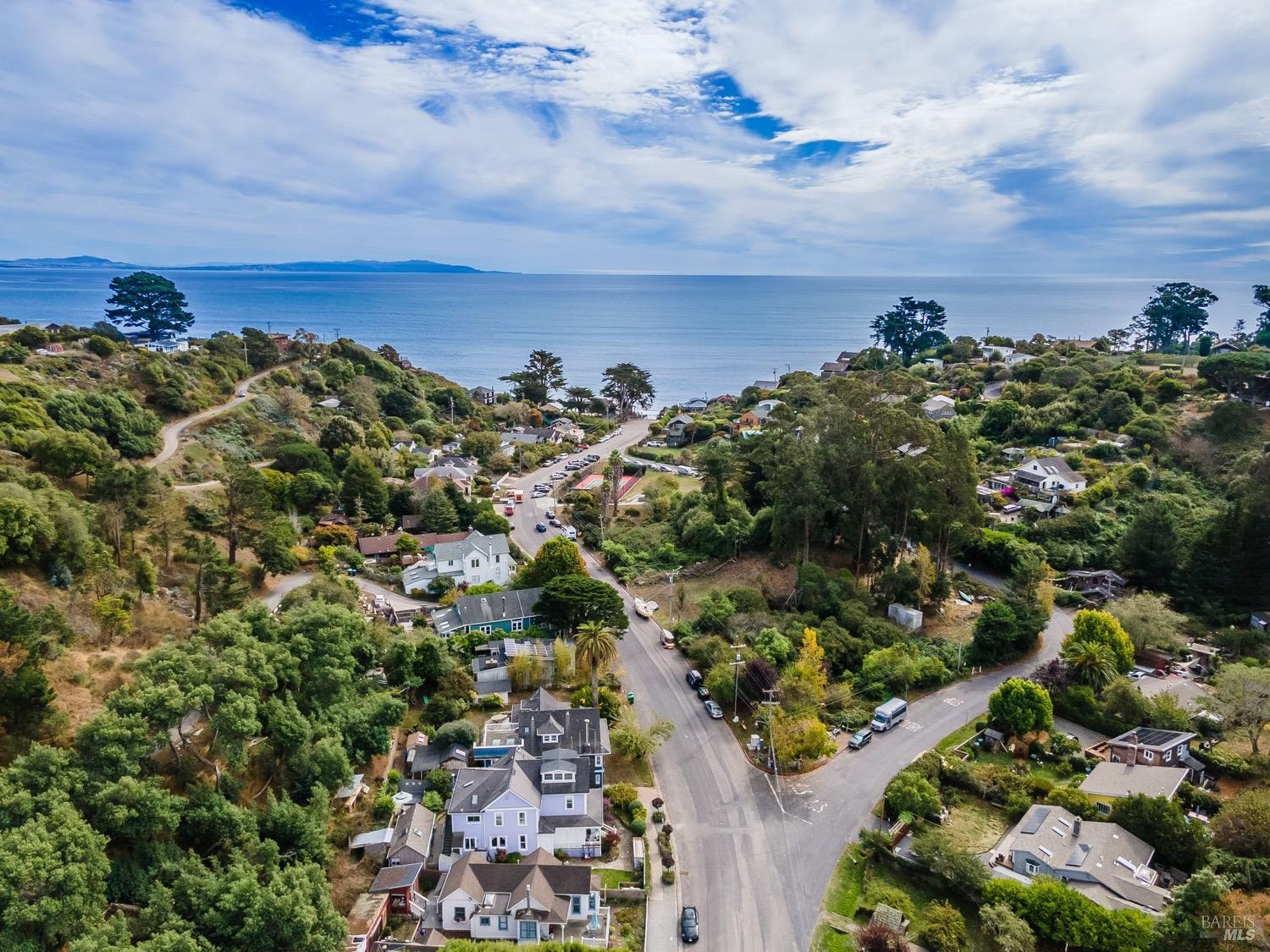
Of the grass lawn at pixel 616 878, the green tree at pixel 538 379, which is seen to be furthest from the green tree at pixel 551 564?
the green tree at pixel 538 379

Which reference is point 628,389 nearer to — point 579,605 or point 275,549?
point 275,549

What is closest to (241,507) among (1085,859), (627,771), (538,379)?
(627,771)

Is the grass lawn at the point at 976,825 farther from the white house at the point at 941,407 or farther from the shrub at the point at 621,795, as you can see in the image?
the white house at the point at 941,407

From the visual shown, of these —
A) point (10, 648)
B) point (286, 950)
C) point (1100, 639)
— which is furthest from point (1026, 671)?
point (10, 648)

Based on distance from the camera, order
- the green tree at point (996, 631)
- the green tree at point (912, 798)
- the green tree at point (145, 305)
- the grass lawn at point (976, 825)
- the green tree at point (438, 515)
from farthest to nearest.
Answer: the green tree at point (145, 305) → the green tree at point (438, 515) → the green tree at point (996, 631) → the green tree at point (912, 798) → the grass lawn at point (976, 825)

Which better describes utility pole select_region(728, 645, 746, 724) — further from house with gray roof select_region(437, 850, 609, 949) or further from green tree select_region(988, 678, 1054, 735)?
house with gray roof select_region(437, 850, 609, 949)
